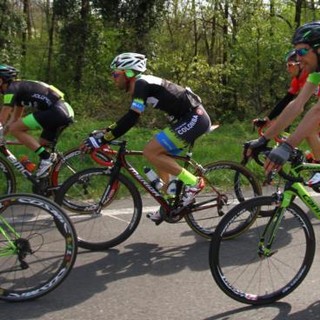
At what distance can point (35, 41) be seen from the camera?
33.2m

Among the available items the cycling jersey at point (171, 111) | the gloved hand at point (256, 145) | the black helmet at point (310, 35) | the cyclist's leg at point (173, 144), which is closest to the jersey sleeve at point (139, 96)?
the cycling jersey at point (171, 111)

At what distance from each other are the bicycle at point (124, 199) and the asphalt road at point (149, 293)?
0.87 ft

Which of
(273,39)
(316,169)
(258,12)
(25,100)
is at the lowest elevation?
(316,169)

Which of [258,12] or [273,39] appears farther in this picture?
[258,12]

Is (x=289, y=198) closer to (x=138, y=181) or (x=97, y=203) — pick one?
(x=138, y=181)

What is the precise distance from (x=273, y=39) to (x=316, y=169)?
23704 mm

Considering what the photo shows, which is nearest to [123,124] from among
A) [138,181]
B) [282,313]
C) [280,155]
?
[138,181]

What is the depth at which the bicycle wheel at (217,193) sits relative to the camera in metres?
5.28

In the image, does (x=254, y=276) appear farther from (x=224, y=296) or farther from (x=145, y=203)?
(x=145, y=203)

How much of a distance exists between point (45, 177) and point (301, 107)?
10.9ft

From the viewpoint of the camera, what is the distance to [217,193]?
5402 mm

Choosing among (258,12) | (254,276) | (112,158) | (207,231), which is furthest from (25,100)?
(258,12)

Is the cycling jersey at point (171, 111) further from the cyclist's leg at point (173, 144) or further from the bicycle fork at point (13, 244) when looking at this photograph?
the bicycle fork at point (13, 244)

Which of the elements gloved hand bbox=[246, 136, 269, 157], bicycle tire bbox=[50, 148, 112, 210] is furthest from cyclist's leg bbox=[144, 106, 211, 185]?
gloved hand bbox=[246, 136, 269, 157]
